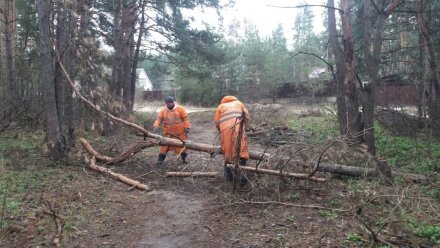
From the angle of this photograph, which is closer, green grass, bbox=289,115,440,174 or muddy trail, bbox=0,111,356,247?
muddy trail, bbox=0,111,356,247

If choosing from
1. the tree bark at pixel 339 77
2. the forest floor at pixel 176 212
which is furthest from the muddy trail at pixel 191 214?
the tree bark at pixel 339 77

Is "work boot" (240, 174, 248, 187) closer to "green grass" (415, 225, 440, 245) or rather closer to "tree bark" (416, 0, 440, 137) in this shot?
"green grass" (415, 225, 440, 245)

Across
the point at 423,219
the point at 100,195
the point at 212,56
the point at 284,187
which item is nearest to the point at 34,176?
the point at 100,195

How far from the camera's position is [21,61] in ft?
46.1

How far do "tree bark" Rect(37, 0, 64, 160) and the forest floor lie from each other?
522mm

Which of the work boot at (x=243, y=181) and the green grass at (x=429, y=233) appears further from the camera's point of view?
the work boot at (x=243, y=181)

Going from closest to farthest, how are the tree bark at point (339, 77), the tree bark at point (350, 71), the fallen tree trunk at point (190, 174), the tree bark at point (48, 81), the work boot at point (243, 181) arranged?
1. the work boot at point (243, 181)
2. the fallen tree trunk at point (190, 174)
3. the tree bark at point (48, 81)
4. the tree bark at point (350, 71)
5. the tree bark at point (339, 77)

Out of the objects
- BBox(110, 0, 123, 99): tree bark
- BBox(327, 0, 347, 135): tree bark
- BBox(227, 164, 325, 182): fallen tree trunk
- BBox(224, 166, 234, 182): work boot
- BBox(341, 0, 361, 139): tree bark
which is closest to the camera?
BBox(227, 164, 325, 182): fallen tree trunk

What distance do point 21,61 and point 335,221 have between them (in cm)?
1267

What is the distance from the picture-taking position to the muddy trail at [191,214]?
192 inches

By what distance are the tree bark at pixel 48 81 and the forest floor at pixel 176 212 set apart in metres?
0.52

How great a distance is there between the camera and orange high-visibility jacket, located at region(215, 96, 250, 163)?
6.90 m

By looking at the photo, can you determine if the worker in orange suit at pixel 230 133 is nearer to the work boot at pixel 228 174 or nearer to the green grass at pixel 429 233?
the work boot at pixel 228 174

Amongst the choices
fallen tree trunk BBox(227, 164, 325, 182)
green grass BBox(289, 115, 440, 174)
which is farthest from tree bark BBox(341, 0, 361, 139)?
fallen tree trunk BBox(227, 164, 325, 182)
